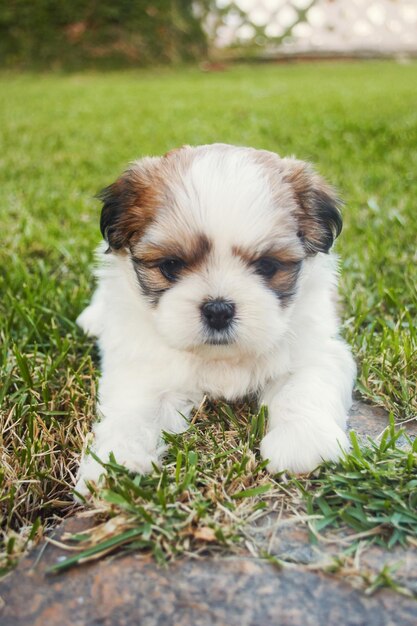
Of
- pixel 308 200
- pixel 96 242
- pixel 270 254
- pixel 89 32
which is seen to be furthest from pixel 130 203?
pixel 89 32

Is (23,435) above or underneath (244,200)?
underneath

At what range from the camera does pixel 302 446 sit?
248cm

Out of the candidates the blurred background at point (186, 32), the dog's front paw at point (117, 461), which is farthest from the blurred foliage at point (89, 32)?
the dog's front paw at point (117, 461)

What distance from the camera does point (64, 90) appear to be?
14.4 m

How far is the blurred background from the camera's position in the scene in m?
18.8

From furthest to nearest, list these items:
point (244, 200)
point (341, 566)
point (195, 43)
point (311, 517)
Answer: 1. point (195, 43)
2. point (244, 200)
3. point (311, 517)
4. point (341, 566)

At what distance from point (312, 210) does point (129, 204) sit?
2.81ft

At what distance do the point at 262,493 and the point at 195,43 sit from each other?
20.5 m

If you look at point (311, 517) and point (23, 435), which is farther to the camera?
point (23, 435)

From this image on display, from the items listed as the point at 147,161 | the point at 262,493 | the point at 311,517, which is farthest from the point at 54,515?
the point at 147,161

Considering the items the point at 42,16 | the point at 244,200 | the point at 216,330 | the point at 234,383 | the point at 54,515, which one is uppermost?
the point at 42,16

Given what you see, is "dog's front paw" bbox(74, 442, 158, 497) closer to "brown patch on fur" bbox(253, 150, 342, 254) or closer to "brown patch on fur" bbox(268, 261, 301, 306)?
"brown patch on fur" bbox(268, 261, 301, 306)

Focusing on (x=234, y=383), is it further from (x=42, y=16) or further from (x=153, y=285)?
(x=42, y=16)

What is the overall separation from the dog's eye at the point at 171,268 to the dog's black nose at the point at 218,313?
0.21 m
